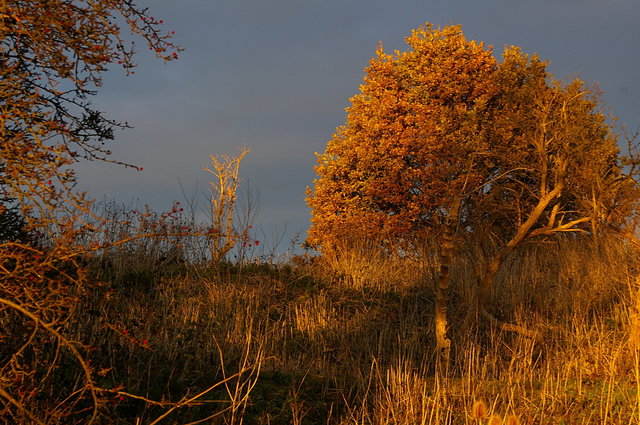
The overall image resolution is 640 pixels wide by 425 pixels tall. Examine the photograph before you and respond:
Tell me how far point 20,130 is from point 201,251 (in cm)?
778

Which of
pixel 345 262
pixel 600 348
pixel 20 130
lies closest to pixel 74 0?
pixel 20 130

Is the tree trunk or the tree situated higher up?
the tree

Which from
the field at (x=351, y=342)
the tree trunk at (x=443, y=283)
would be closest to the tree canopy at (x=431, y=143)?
the field at (x=351, y=342)

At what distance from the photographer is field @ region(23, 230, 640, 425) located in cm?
495

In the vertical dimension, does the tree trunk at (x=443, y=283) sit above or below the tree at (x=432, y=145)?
below

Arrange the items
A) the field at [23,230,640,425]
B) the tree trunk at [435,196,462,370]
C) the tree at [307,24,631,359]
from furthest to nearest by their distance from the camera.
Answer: the tree at [307,24,631,359] < the tree trunk at [435,196,462,370] < the field at [23,230,640,425]

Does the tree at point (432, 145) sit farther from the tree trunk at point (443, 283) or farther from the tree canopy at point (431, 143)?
the tree trunk at point (443, 283)

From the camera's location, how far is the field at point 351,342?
4.95 metres

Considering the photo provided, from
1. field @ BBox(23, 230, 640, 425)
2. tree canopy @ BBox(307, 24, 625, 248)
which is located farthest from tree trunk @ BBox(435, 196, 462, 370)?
tree canopy @ BBox(307, 24, 625, 248)

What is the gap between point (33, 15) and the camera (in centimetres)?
356

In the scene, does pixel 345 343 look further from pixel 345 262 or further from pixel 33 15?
pixel 33 15

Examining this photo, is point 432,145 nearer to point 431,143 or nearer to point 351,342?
point 431,143

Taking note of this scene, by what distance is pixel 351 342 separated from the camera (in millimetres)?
8578

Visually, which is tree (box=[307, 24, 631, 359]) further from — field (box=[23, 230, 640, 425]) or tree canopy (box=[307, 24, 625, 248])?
field (box=[23, 230, 640, 425])
